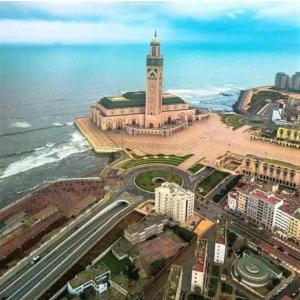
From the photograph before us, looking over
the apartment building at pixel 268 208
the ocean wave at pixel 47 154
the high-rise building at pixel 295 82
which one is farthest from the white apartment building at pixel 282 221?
the high-rise building at pixel 295 82

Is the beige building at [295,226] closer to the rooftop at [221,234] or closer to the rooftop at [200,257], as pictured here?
the rooftop at [221,234]

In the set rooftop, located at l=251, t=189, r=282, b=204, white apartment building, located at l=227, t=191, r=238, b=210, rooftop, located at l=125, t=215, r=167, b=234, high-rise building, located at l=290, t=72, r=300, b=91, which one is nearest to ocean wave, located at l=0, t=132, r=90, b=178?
rooftop, located at l=125, t=215, r=167, b=234

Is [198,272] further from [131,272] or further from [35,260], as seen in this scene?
[35,260]

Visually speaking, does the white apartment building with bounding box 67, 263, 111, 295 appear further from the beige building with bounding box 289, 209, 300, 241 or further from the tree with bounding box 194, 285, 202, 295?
the beige building with bounding box 289, 209, 300, 241

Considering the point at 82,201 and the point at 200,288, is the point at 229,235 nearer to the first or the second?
the point at 200,288

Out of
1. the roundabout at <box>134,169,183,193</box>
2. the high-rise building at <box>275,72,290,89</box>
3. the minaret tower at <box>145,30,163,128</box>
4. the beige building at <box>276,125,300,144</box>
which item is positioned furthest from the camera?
the high-rise building at <box>275,72,290,89</box>

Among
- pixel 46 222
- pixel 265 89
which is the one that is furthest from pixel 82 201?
pixel 265 89
